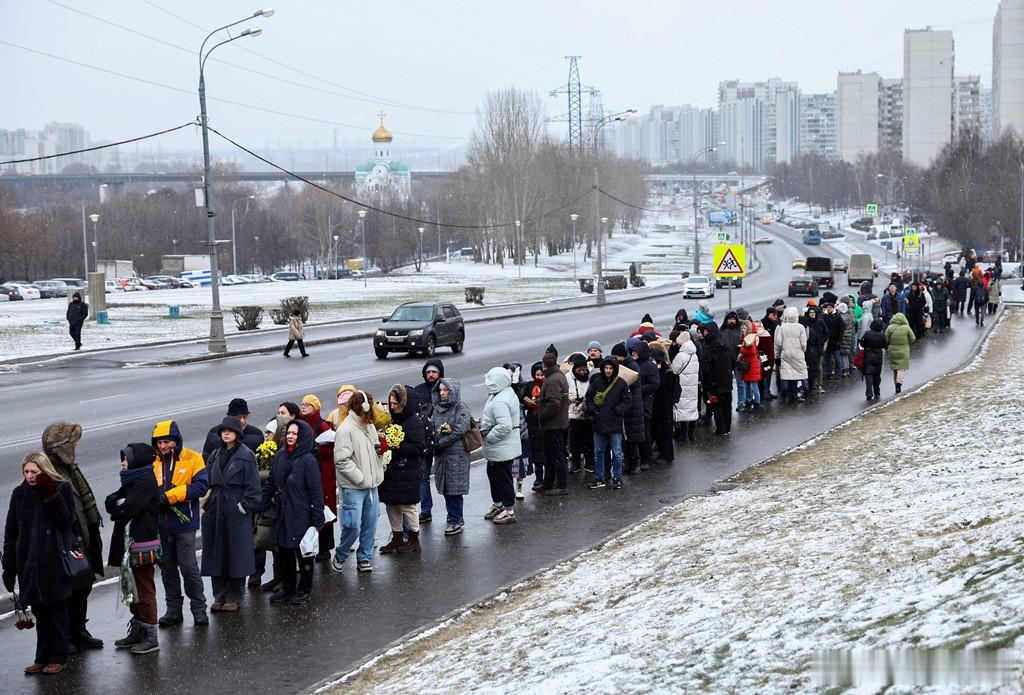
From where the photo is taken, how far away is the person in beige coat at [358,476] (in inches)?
411

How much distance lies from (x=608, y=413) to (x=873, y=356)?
29.1ft

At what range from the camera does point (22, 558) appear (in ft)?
27.2

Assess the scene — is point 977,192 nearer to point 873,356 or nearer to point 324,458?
point 873,356

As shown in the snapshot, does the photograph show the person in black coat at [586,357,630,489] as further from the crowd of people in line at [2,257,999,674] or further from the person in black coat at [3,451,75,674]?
the person in black coat at [3,451,75,674]

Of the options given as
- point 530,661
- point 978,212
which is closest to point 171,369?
point 530,661

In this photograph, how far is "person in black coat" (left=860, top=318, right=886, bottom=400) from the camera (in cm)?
2092

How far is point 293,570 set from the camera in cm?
989

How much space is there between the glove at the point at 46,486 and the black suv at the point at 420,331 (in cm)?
2399

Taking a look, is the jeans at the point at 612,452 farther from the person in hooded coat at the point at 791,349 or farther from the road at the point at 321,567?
the person in hooded coat at the point at 791,349

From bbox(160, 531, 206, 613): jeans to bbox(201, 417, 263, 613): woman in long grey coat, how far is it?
0.86 ft

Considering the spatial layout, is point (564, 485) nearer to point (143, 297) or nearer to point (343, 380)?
point (343, 380)

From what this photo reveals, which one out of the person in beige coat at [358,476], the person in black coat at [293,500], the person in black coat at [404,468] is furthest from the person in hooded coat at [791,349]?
the person in black coat at [293,500]

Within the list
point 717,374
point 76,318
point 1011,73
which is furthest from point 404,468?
point 1011,73

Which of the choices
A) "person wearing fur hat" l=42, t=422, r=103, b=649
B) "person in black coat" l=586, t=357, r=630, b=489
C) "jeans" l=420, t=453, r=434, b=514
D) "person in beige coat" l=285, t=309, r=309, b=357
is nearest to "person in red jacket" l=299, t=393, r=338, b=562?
"jeans" l=420, t=453, r=434, b=514
